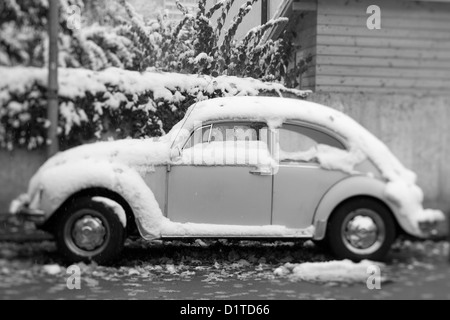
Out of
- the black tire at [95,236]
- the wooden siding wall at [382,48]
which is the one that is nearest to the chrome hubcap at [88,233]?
the black tire at [95,236]

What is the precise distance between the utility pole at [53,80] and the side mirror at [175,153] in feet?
3.19

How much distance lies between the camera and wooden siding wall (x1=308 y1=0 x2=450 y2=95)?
6594mm

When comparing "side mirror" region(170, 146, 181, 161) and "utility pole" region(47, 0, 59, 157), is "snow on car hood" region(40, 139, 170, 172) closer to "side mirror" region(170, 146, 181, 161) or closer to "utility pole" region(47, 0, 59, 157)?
"side mirror" region(170, 146, 181, 161)

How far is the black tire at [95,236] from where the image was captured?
4.45m

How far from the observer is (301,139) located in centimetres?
473

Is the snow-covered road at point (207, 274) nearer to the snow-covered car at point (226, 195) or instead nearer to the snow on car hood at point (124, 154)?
the snow-covered car at point (226, 195)

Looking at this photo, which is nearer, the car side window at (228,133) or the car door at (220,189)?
the car door at (220,189)

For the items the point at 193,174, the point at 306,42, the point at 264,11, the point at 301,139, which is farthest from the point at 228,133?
the point at 306,42

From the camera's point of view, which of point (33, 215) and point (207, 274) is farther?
point (207, 274)

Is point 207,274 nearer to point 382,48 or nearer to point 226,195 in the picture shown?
point 226,195

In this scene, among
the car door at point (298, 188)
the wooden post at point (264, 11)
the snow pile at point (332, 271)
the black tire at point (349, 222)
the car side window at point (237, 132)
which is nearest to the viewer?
the snow pile at point (332, 271)

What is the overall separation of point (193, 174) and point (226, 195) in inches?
12.3

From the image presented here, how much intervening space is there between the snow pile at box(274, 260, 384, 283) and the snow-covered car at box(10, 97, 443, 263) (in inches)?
2.9

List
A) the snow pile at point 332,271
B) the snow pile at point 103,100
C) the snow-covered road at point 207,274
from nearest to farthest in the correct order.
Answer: the snow-covered road at point 207,274, the snow pile at point 332,271, the snow pile at point 103,100
